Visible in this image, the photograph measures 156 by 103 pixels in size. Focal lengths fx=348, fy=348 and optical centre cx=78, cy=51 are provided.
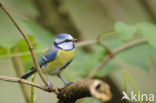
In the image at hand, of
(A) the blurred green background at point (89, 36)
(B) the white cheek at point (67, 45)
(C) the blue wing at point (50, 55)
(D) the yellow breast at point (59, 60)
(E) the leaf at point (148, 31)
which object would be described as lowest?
(D) the yellow breast at point (59, 60)

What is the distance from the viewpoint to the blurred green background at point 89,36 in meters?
1.25

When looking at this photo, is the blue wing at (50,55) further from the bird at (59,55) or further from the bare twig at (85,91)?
the bare twig at (85,91)

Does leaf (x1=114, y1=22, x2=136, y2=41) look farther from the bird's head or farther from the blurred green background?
the bird's head

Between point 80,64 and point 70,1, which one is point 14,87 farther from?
point 80,64

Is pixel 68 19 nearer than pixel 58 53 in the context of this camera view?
No

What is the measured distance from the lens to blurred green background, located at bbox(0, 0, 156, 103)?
4.12 feet

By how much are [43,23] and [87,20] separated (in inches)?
34.2

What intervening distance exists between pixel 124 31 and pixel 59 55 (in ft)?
1.22

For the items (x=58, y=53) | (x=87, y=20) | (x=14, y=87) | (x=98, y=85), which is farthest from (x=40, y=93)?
(x=98, y=85)

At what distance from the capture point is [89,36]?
278 cm

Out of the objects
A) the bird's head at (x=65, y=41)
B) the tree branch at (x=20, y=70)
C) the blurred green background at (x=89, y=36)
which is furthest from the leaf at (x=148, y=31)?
the tree branch at (x=20, y=70)

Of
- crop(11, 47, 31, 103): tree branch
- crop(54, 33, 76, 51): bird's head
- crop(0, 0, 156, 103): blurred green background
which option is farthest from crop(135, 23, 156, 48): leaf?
crop(11, 47, 31, 103): tree branch

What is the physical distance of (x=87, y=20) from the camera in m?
2.76

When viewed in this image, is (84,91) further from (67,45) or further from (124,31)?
(124,31)
